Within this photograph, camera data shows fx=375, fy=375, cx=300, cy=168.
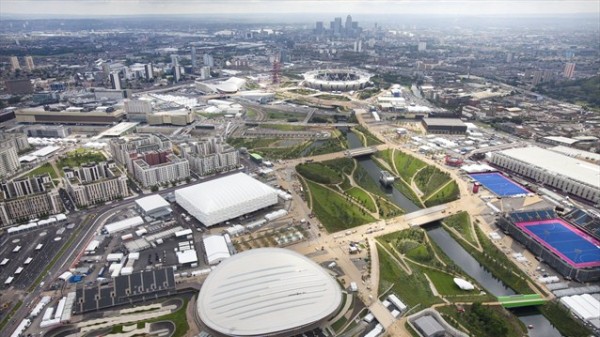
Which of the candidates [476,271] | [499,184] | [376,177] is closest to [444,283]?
[476,271]

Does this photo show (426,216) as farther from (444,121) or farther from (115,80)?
(115,80)

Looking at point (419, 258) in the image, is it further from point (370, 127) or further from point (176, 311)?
point (370, 127)

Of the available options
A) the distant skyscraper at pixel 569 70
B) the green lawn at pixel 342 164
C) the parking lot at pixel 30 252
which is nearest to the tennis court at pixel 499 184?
the green lawn at pixel 342 164

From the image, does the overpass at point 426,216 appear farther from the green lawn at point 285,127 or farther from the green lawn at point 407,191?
the green lawn at point 285,127

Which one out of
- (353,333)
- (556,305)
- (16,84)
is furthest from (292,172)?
(16,84)

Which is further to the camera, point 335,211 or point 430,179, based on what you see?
point 430,179

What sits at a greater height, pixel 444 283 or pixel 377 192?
pixel 444 283
